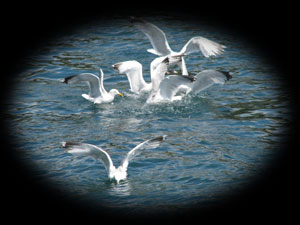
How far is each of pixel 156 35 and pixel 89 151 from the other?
227 inches

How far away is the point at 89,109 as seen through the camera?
36.2 feet

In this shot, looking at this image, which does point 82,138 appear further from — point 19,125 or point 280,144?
point 280,144

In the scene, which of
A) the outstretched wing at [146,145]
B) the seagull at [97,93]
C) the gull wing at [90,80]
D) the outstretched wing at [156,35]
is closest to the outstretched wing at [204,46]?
the outstretched wing at [156,35]

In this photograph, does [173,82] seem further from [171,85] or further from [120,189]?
[120,189]

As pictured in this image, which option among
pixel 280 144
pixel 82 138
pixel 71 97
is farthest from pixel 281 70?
pixel 82 138

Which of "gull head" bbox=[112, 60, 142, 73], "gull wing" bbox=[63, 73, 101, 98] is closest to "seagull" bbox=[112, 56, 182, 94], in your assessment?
"gull head" bbox=[112, 60, 142, 73]

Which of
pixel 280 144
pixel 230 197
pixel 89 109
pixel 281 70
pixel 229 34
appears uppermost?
pixel 229 34

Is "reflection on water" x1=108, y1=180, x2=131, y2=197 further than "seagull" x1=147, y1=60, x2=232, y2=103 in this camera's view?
No

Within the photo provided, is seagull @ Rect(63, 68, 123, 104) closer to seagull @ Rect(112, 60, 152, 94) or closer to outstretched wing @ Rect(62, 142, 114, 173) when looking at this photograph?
seagull @ Rect(112, 60, 152, 94)

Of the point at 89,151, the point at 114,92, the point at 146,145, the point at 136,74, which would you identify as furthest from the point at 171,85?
the point at 89,151

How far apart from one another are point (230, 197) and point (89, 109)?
16.2ft

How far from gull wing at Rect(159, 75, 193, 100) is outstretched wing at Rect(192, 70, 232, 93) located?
1.34ft

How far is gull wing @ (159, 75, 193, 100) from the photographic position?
34.2ft

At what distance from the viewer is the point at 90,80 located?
10820 mm
